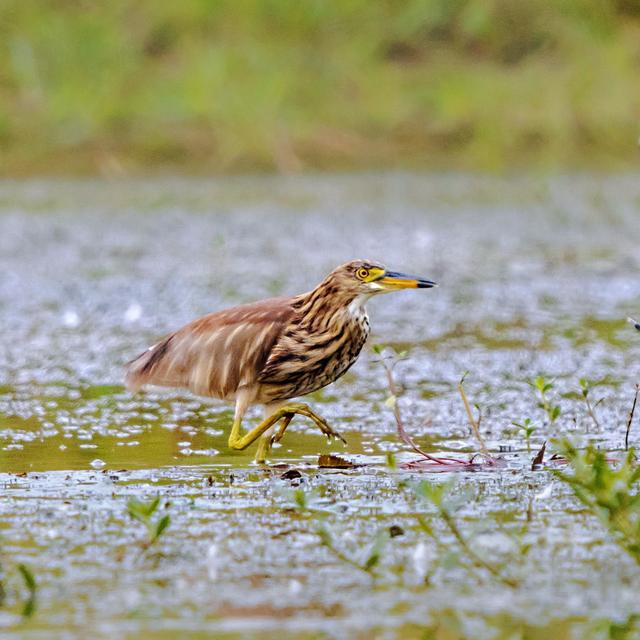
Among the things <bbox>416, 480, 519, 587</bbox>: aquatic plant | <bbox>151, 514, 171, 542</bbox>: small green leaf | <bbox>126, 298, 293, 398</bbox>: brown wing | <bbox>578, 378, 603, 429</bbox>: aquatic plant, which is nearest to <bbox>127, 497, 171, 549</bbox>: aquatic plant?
<bbox>151, 514, 171, 542</bbox>: small green leaf

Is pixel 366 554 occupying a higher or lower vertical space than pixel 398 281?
lower

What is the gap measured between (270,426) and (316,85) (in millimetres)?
17302

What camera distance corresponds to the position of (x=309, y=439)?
6.86 meters

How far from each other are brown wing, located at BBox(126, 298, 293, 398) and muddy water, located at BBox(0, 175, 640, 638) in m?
0.29

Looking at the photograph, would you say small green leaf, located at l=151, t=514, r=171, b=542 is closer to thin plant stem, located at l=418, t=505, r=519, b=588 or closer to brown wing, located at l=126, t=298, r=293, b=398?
thin plant stem, located at l=418, t=505, r=519, b=588

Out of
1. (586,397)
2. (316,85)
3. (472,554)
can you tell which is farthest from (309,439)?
(316,85)

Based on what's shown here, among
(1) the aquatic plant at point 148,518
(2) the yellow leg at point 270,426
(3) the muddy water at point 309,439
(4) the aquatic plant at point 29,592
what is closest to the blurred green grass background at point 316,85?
(3) the muddy water at point 309,439

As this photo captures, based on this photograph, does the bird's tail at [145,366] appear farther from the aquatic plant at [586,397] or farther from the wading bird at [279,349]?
the aquatic plant at [586,397]

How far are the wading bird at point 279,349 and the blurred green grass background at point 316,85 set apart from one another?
15738 millimetres

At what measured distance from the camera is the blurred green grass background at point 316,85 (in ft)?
72.5

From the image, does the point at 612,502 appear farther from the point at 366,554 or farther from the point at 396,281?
the point at 396,281

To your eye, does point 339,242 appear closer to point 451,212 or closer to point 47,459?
point 451,212

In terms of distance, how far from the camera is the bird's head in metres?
6.36

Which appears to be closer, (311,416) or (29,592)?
(29,592)
